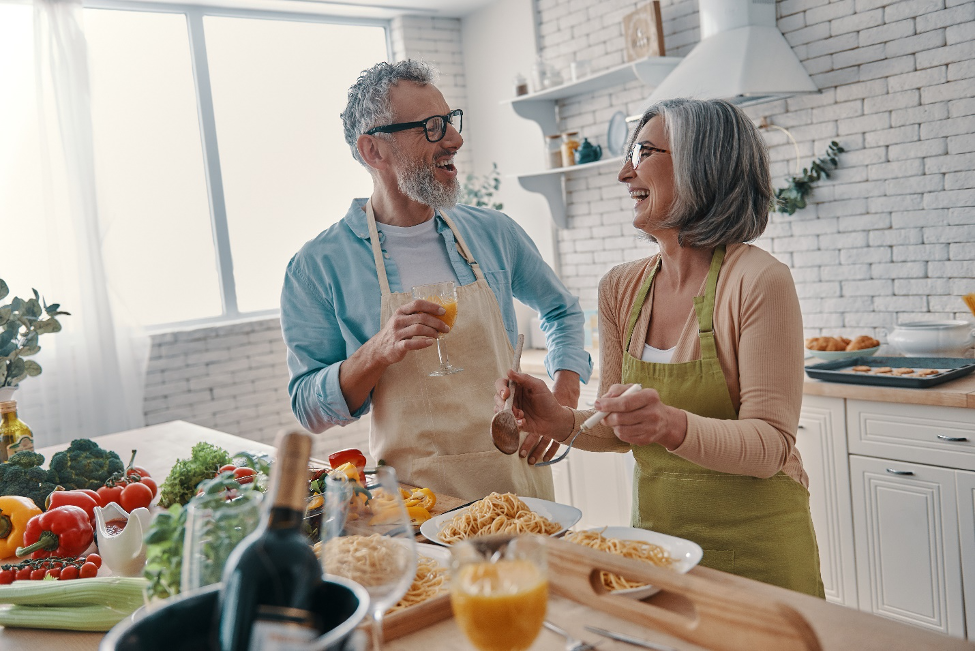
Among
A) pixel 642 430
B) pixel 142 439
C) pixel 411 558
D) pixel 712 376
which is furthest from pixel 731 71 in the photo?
pixel 411 558

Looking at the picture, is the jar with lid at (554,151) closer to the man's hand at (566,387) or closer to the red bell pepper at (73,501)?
the man's hand at (566,387)

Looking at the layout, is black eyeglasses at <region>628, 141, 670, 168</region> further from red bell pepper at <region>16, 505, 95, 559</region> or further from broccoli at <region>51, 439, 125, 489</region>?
broccoli at <region>51, 439, 125, 489</region>

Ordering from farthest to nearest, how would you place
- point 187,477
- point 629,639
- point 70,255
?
point 70,255 → point 187,477 → point 629,639

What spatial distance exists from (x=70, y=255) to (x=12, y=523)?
3154 millimetres

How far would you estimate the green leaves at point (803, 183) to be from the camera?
12.4ft

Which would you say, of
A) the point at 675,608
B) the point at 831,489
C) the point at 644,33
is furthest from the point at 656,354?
the point at 644,33

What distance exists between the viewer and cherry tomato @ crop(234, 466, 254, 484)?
1867mm

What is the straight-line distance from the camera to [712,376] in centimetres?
176

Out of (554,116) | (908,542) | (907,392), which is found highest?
(554,116)

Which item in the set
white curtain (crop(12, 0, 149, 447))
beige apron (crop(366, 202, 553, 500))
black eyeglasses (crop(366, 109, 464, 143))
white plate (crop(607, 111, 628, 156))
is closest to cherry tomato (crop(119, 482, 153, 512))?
beige apron (crop(366, 202, 553, 500))

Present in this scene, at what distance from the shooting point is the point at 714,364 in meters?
1.76

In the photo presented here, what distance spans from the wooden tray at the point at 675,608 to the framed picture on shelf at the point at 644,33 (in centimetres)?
360

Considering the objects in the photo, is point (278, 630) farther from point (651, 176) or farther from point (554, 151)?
point (554, 151)

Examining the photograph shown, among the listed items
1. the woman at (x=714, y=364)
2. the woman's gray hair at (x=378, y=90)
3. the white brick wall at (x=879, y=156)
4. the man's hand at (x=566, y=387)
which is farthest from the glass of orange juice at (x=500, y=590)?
the white brick wall at (x=879, y=156)
